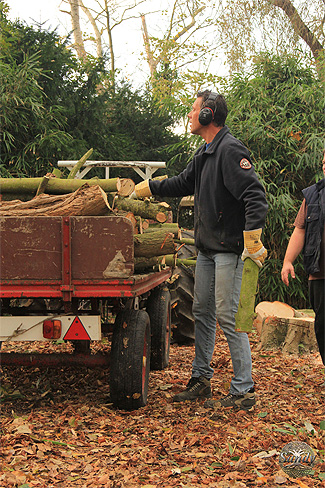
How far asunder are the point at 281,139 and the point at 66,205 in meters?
5.98

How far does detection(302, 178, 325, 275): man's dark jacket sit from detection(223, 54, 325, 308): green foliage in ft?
14.8

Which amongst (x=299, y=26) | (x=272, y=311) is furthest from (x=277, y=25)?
(x=272, y=311)

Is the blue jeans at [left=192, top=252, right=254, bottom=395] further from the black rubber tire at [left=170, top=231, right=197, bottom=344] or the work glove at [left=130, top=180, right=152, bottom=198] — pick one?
the black rubber tire at [left=170, top=231, right=197, bottom=344]

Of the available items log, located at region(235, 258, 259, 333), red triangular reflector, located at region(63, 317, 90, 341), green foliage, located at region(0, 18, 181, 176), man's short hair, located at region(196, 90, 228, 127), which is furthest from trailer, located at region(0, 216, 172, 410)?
green foliage, located at region(0, 18, 181, 176)

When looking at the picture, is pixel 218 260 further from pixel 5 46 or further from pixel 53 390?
pixel 5 46

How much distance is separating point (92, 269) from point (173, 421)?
1170 millimetres

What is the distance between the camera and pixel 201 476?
270 centimetres

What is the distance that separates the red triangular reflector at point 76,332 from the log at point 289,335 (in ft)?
10.5

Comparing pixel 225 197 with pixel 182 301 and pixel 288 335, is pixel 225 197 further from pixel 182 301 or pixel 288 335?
pixel 288 335

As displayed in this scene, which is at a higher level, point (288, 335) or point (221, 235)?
point (221, 235)

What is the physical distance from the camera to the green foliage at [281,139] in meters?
8.62

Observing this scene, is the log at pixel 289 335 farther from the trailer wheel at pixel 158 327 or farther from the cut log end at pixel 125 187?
the cut log end at pixel 125 187

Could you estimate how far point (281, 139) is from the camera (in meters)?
8.86

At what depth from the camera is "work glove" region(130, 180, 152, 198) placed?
4316 millimetres
